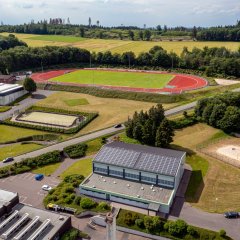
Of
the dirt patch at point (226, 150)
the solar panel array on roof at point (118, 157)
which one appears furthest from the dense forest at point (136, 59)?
the solar panel array on roof at point (118, 157)

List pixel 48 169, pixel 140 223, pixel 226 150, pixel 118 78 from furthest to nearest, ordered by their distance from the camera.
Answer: pixel 118 78 → pixel 226 150 → pixel 48 169 → pixel 140 223

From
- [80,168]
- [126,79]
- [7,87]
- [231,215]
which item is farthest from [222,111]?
[7,87]

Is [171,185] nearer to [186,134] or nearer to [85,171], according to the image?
[85,171]

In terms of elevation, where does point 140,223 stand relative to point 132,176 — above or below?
below

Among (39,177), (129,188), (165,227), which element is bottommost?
(39,177)

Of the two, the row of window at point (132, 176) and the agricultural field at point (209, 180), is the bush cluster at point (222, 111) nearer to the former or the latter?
the agricultural field at point (209, 180)

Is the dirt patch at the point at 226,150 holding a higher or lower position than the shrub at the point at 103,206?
higher

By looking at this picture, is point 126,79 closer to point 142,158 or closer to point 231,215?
point 142,158
